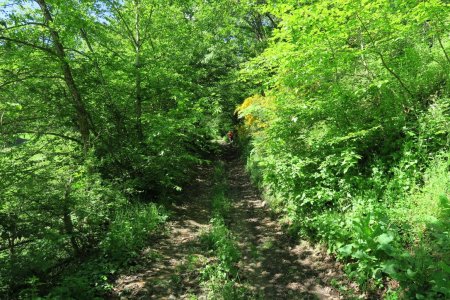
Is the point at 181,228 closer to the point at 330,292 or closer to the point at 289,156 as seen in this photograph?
the point at 289,156

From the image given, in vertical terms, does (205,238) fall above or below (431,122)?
below

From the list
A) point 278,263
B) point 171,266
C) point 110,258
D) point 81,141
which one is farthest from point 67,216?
point 278,263

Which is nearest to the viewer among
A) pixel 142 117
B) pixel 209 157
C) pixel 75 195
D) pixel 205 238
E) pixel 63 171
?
pixel 75 195

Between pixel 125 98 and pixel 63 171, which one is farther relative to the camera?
pixel 125 98

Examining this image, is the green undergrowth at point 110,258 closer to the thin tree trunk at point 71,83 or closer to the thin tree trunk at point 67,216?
the thin tree trunk at point 67,216

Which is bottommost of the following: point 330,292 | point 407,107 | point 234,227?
point 330,292

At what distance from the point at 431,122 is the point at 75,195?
6.55m

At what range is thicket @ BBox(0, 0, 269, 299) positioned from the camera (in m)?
4.73

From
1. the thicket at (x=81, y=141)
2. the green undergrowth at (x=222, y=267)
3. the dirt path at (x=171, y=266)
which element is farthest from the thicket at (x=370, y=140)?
the thicket at (x=81, y=141)

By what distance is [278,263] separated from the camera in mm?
5512

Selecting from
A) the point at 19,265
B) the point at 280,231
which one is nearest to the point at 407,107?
the point at 280,231

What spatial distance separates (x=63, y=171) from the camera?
19.5ft

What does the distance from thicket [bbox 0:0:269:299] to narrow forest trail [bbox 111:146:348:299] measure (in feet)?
1.49

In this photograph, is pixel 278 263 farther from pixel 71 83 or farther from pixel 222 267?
pixel 71 83
